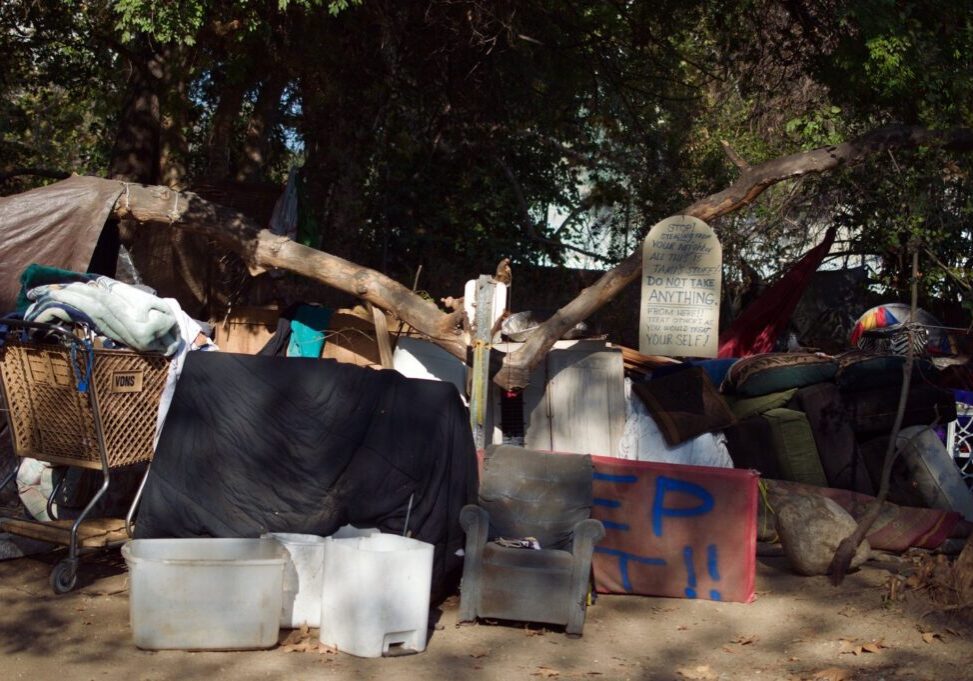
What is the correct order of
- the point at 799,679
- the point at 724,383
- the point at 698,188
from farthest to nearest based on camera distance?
the point at 698,188
the point at 724,383
the point at 799,679

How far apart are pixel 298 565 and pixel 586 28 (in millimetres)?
8252

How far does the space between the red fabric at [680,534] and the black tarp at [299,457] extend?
1.12 metres

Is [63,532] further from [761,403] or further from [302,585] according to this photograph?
[761,403]

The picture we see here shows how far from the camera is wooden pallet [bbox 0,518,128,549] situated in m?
6.28

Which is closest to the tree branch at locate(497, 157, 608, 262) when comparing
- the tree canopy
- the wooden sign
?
the tree canopy

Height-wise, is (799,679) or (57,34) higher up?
(57,34)

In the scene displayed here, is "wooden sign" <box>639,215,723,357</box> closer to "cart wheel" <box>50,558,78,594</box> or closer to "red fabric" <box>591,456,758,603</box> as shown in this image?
"red fabric" <box>591,456,758,603</box>

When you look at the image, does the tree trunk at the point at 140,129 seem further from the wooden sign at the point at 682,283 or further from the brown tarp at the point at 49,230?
the wooden sign at the point at 682,283

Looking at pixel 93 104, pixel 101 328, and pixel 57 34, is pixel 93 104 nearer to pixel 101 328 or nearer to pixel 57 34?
pixel 57 34

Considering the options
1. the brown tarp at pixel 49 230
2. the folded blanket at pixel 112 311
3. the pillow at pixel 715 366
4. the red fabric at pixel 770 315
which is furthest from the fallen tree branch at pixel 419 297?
the red fabric at pixel 770 315

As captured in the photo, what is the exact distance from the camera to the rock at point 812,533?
7035 mm

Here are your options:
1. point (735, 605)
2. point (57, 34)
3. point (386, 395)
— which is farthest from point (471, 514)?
point (57, 34)

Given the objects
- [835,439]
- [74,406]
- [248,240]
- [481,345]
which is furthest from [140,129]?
[835,439]

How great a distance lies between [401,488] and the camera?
20.4 feet
